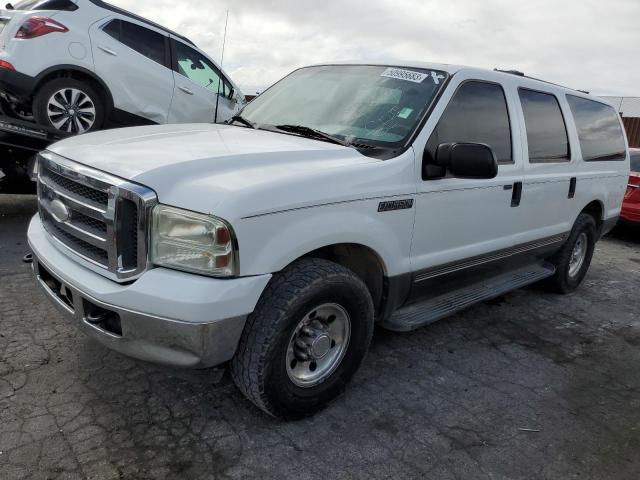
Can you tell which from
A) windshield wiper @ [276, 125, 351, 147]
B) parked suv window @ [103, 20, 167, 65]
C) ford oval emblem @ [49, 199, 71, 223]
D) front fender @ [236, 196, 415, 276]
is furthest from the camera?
parked suv window @ [103, 20, 167, 65]

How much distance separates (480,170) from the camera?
2.97m

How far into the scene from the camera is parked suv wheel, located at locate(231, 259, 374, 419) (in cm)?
241

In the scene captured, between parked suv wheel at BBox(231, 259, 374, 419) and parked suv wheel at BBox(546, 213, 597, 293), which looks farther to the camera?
parked suv wheel at BBox(546, 213, 597, 293)

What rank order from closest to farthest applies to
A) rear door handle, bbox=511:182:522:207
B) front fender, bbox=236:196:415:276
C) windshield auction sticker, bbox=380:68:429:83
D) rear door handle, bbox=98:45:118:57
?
front fender, bbox=236:196:415:276 → windshield auction sticker, bbox=380:68:429:83 → rear door handle, bbox=511:182:522:207 → rear door handle, bbox=98:45:118:57

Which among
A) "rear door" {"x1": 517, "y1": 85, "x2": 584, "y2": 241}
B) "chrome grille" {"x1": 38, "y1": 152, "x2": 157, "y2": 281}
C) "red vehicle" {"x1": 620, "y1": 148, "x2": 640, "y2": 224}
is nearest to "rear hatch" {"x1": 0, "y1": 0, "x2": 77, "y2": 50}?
"chrome grille" {"x1": 38, "y1": 152, "x2": 157, "y2": 281}

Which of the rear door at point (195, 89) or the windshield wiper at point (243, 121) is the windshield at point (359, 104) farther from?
the rear door at point (195, 89)

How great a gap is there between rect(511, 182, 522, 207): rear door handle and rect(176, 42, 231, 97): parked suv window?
447cm

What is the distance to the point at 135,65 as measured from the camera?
21.5 feet

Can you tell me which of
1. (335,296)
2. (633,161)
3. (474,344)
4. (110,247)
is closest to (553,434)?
(474,344)

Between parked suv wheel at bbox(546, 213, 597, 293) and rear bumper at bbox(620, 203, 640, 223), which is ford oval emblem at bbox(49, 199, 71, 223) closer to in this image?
parked suv wheel at bbox(546, 213, 597, 293)

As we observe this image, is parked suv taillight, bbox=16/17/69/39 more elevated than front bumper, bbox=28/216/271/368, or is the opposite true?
parked suv taillight, bbox=16/17/69/39

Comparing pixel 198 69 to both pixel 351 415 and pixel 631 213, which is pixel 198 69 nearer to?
pixel 351 415

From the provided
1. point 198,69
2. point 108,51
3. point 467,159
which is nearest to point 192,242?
point 467,159

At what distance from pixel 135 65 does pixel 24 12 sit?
1.24m
